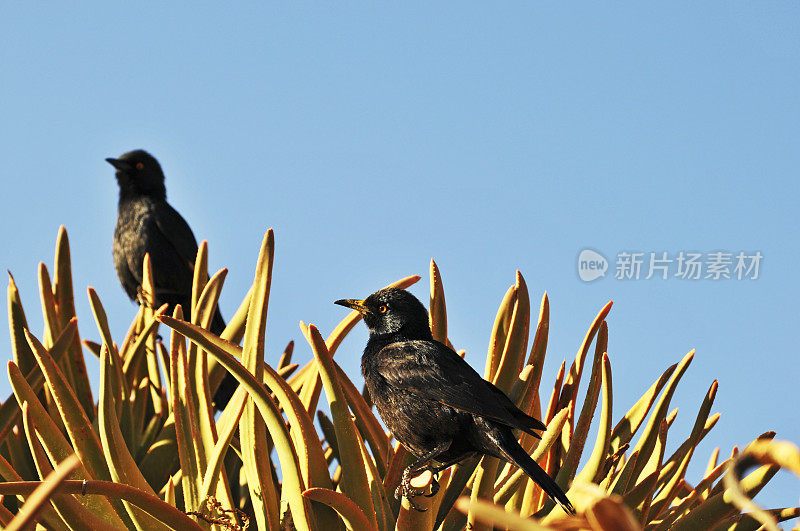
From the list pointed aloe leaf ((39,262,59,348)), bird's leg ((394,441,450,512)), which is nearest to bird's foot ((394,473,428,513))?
bird's leg ((394,441,450,512))

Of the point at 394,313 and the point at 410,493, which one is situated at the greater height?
the point at 394,313

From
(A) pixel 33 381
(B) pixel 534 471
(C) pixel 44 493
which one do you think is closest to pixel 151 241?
(A) pixel 33 381

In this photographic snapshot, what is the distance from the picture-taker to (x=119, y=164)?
511 centimetres

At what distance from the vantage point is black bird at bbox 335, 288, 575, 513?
4.53ft

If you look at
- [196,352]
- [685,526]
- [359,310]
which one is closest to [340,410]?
[359,310]

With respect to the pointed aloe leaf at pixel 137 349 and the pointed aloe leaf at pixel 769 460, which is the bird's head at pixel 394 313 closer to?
the pointed aloe leaf at pixel 137 349

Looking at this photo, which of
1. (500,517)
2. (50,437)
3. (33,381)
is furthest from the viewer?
(33,381)

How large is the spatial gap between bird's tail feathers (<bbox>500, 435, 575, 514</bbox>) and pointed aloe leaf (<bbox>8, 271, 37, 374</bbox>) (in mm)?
1398

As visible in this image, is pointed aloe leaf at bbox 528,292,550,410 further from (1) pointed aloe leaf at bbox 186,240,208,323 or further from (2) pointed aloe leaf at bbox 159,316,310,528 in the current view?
(1) pointed aloe leaf at bbox 186,240,208,323

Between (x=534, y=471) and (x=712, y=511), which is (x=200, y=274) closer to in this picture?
(x=534, y=471)

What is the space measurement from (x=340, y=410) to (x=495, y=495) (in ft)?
1.24

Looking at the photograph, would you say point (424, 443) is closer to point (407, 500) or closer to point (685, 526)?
point (407, 500)

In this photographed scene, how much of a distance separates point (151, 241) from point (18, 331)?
8.50 ft

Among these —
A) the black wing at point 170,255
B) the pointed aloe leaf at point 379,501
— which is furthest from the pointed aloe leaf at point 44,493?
the black wing at point 170,255
